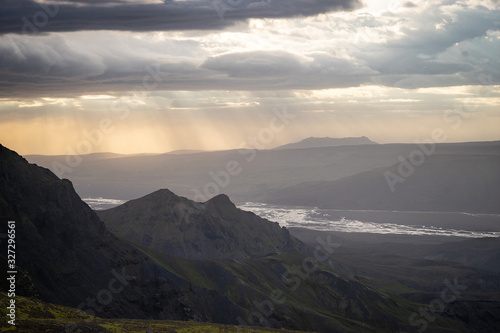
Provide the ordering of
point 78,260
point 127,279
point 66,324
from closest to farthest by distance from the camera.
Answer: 1. point 66,324
2. point 78,260
3. point 127,279

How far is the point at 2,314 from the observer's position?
215ft

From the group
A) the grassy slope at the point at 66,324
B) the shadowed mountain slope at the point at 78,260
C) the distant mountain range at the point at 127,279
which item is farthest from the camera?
the distant mountain range at the point at 127,279

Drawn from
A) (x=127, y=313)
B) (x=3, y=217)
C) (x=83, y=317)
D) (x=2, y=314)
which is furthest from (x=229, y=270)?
(x=2, y=314)

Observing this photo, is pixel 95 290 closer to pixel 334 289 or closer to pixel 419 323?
pixel 334 289

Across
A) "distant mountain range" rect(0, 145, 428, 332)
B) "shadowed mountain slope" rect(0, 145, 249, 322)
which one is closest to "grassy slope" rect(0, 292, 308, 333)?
"distant mountain range" rect(0, 145, 428, 332)

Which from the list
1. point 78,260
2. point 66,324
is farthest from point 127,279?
point 66,324

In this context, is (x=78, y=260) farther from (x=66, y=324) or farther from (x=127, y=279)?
(x=66, y=324)

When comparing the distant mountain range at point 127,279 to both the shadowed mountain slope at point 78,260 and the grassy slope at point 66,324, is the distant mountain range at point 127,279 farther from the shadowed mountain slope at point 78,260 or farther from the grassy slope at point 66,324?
the grassy slope at point 66,324

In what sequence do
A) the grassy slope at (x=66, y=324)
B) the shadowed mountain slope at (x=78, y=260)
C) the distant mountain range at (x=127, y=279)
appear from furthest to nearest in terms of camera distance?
the distant mountain range at (x=127, y=279)
the shadowed mountain slope at (x=78, y=260)
the grassy slope at (x=66, y=324)

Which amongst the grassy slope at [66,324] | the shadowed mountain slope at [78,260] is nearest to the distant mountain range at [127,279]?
the shadowed mountain slope at [78,260]

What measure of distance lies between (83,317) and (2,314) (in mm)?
13744

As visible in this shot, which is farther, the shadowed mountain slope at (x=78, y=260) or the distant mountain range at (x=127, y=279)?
the distant mountain range at (x=127, y=279)

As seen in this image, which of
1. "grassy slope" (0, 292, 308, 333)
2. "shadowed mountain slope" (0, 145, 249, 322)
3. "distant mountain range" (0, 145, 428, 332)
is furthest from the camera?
"distant mountain range" (0, 145, 428, 332)

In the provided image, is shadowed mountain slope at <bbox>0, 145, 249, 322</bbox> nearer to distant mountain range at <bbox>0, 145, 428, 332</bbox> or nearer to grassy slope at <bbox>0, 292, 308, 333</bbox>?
distant mountain range at <bbox>0, 145, 428, 332</bbox>
